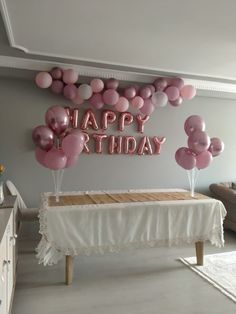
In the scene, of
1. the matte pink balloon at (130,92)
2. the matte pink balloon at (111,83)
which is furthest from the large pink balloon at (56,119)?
the matte pink balloon at (130,92)

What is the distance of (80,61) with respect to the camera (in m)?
3.75

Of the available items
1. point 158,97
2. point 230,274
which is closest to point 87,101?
point 158,97

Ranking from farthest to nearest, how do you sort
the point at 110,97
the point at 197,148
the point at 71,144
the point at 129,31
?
the point at 110,97 → the point at 197,148 → the point at 71,144 → the point at 129,31

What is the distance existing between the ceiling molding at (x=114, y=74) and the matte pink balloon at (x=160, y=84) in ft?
0.33

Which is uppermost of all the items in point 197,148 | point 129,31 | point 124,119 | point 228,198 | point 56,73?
point 129,31

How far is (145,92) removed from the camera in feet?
13.8

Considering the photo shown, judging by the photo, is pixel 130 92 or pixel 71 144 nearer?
pixel 71 144

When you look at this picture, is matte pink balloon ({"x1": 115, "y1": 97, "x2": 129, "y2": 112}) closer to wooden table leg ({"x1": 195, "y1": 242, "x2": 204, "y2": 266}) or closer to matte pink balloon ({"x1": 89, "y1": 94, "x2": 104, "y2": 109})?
matte pink balloon ({"x1": 89, "y1": 94, "x2": 104, "y2": 109})

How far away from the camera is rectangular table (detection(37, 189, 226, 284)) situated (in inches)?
107

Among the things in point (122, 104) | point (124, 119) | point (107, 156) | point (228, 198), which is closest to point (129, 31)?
point (122, 104)

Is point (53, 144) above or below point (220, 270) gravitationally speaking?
above

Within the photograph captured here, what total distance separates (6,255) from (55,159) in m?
1.27

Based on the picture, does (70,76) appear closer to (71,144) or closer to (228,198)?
(71,144)

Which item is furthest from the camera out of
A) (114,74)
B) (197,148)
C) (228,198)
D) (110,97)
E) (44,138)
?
(228,198)
